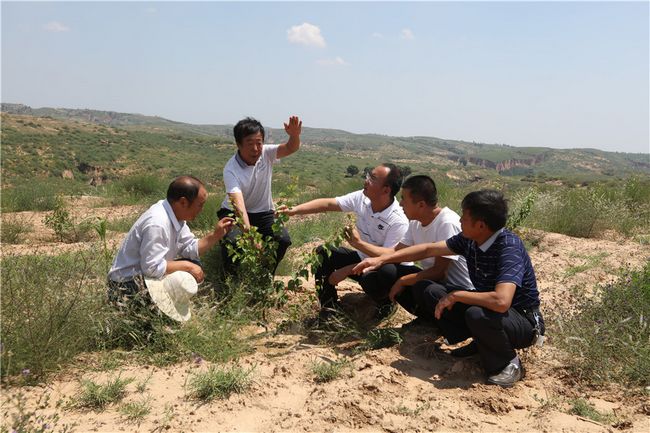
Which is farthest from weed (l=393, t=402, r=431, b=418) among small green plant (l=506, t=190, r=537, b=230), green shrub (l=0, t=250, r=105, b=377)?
small green plant (l=506, t=190, r=537, b=230)

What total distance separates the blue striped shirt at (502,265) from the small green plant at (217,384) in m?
1.51

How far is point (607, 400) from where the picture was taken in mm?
2627

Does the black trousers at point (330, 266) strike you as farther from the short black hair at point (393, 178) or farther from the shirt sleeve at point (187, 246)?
the shirt sleeve at point (187, 246)

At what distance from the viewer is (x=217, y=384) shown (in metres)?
2.58

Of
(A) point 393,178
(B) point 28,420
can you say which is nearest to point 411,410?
(A) point 393,178

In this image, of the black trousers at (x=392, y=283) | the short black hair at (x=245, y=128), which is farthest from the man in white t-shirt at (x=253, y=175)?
the black trousers at (x=392, y=283)

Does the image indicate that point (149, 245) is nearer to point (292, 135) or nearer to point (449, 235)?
point (292, 135)

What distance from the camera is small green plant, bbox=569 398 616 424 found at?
2418 mm

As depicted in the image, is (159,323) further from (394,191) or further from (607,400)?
(607,400)

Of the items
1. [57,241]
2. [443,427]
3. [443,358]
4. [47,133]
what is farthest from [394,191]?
[47,133]

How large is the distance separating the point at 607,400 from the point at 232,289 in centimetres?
265

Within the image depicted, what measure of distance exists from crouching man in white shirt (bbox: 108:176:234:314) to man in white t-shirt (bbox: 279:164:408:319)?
2.54 feet

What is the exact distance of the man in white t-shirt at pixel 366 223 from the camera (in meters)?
3.60

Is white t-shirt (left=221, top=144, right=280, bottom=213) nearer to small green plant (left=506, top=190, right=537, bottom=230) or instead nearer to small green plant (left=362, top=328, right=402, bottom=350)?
small green plant (left=362, top=328, right=402, bottom=350)
